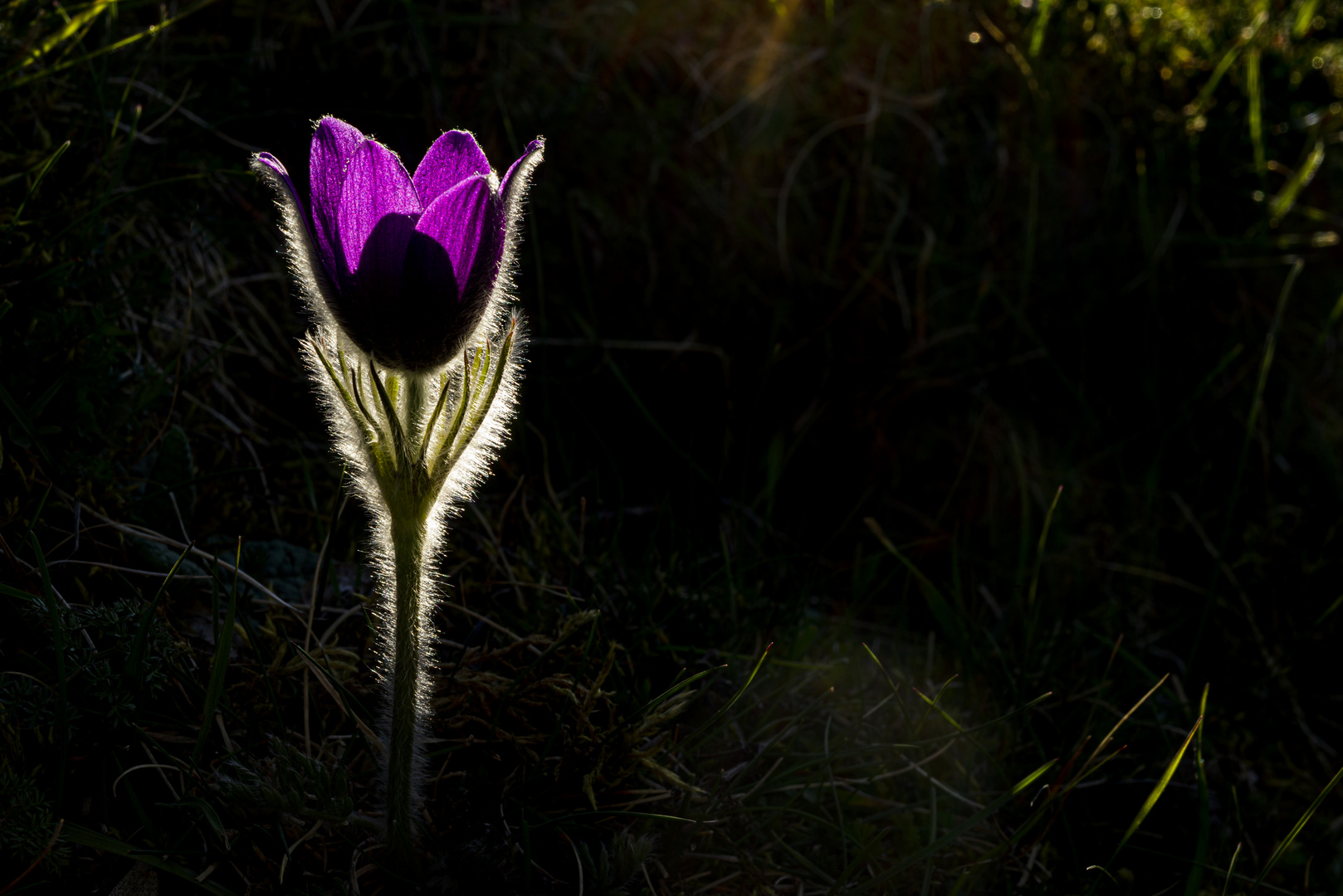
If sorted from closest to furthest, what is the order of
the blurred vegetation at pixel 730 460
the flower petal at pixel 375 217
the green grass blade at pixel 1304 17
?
the flower petal at pixel 375 217, the blurred vegetation at pixel 730 460, the green grass blade at pixel 1304 17

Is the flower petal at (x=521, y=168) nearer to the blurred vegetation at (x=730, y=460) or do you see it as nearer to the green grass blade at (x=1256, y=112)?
the blurred vegetation at (x=730, y=460)

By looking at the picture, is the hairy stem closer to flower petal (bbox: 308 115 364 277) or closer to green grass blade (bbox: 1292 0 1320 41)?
flower petal (bbox: 308 115 364 277)

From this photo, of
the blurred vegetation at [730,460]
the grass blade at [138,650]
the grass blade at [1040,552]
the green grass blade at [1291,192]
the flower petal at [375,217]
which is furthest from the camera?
the green grass blade at [1291,192]

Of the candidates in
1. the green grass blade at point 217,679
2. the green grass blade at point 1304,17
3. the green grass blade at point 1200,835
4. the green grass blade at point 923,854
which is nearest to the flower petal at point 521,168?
the green grass blade at point 217,679

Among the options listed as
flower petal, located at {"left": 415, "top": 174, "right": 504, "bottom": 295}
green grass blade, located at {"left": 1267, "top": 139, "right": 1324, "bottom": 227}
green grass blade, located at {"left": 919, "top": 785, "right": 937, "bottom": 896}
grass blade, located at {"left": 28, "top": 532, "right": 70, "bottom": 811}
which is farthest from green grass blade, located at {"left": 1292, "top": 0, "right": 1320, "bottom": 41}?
grass blade, located at {"left": 28, "top": 532, "right": 70, "bottom": 811}

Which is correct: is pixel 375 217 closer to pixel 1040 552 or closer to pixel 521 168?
pixel 521 168

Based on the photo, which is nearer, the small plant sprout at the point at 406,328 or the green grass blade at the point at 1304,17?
the small plant sprout at the point at 406,328
